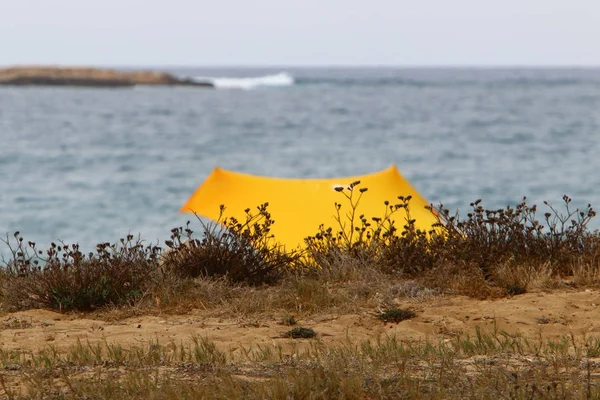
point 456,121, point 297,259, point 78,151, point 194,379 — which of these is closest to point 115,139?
point 78,151

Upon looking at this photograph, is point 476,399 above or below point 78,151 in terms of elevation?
above

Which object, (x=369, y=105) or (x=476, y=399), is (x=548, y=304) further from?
(x=369, y=105)

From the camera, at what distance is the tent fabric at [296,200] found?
34.8ft

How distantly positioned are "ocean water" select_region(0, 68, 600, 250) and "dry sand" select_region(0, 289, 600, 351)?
276 cm

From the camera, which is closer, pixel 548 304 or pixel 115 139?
pixel 548 304

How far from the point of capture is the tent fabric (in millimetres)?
10609

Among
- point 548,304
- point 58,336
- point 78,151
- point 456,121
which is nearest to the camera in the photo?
point 58,336

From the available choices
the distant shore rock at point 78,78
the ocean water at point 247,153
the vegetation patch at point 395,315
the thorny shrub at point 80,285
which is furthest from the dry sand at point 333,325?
the distant shore rock at point 78,78

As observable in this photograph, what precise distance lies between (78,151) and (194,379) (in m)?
32.2

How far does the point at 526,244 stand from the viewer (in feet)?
27.9

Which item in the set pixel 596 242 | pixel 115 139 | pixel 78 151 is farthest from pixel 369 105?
pixel 596 242

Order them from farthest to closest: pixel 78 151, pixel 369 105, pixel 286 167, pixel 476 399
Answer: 1. pixel 369 105
2. pixel 78 151
3. pixel 286 167
4. pixel 476 399

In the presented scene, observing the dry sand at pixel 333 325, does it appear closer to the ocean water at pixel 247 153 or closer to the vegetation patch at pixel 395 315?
the vegetation patch at pixel 395 315

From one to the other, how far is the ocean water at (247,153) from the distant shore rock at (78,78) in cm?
3142
